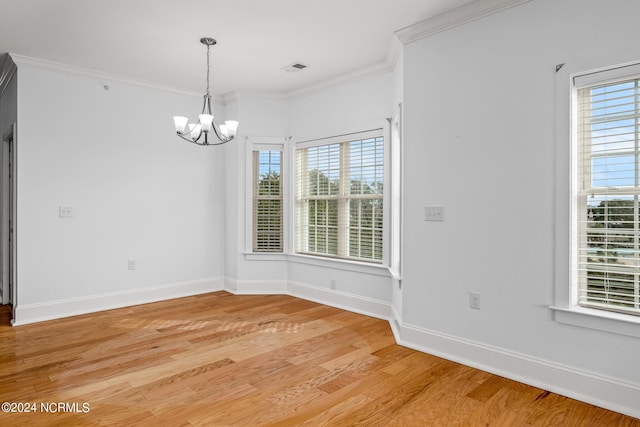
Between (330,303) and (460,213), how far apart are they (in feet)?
7.33

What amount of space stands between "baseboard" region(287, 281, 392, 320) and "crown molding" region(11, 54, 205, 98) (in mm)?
2926

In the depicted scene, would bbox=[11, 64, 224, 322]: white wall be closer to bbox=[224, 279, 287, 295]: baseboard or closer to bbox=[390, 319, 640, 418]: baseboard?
bbox=[224, 279, 287, 295]: baseboard

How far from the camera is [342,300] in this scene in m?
4.68

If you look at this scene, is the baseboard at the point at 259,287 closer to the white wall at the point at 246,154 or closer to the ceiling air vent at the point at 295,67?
the white wall at the point at 246,154

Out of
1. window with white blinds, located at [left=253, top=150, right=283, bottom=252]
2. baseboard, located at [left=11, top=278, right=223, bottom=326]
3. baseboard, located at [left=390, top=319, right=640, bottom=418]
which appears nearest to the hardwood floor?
baseboard, located at [left=390, top=319, right=640, bottom=418]

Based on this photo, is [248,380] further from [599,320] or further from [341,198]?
[341,198]

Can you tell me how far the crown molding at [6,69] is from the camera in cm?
405

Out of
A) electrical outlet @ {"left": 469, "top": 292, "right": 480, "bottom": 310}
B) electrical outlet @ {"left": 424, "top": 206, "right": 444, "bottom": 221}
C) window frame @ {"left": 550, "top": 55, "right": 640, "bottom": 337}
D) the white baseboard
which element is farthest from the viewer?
electrical outlet @ {"left": 424, "top": 206, "right": 444, "bottom": 221}

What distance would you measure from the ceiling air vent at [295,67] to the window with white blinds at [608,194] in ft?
8.65

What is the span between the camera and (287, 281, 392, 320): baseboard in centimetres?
428

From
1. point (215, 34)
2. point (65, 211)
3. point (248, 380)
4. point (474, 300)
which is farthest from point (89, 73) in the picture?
point (474, 300)

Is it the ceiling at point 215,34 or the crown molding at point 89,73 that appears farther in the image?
the crown molding at point 89,73

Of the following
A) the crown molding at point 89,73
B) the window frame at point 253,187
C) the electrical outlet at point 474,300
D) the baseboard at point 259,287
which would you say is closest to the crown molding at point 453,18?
the electrical outlet at point 474,300

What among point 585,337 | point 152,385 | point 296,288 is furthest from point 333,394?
point 296,288
